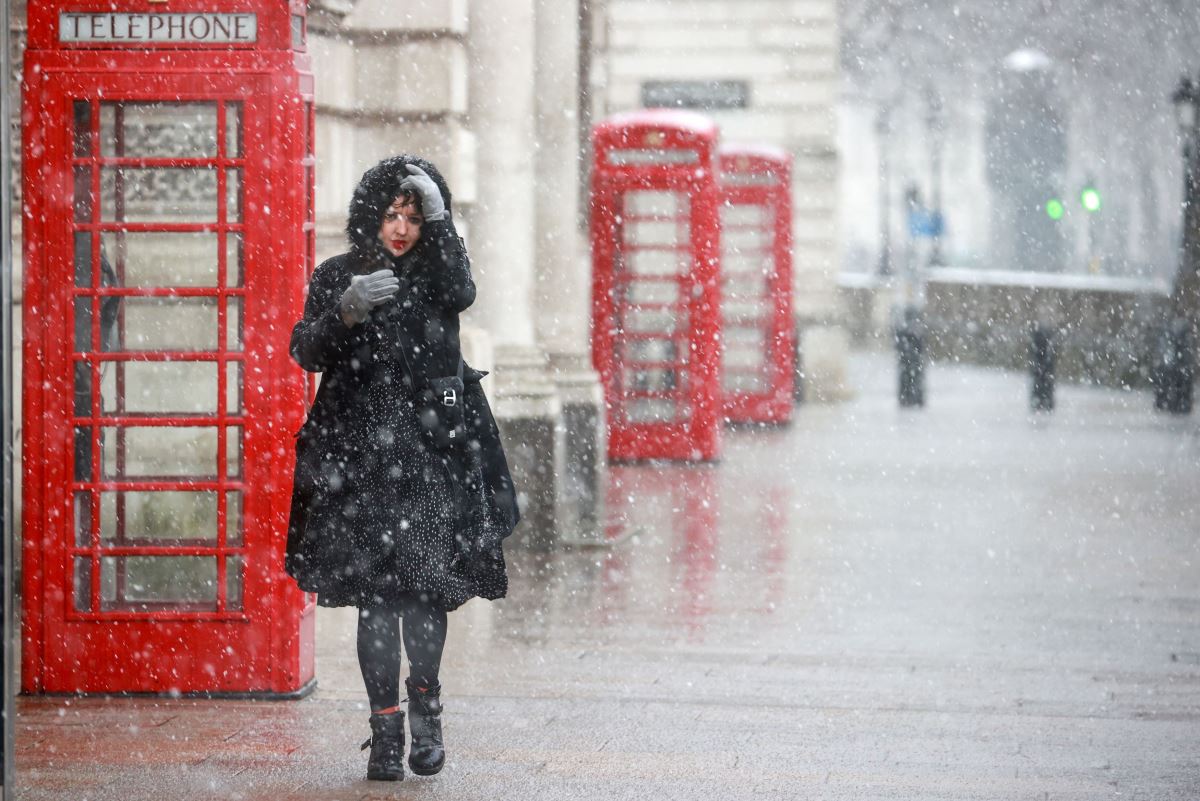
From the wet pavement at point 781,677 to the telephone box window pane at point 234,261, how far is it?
4.21ft

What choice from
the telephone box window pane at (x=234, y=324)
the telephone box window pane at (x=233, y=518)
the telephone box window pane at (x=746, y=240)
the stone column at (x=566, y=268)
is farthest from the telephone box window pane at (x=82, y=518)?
the telephone box window pane at (x=746, y=240)

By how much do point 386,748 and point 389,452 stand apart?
30.5 inches

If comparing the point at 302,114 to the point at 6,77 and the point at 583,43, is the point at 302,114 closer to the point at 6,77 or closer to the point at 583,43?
the point at 6,77

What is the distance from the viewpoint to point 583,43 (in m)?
13.1

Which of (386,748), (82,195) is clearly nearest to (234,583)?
(386,748)

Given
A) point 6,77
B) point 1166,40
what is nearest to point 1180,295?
point 1166,40

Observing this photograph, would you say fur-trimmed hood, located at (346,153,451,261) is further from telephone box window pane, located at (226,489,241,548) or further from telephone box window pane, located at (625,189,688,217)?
telephone box window pane, located at (625,189,688,217)

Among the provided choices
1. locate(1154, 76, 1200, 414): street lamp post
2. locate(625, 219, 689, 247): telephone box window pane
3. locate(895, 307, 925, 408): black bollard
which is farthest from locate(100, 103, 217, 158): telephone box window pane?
locate(895, 307, 925, 408): black bollard

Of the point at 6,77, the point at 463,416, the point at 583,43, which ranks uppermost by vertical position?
the point at 583,43

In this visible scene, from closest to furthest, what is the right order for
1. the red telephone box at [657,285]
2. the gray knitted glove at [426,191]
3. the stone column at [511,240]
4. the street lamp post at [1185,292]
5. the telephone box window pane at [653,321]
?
1. the gray knitted glove at [426,191]
2. the stone column at [511,240]
3. the red telephone box at [657,285]
4. the telephone box window pane at [653,321]
5. the street lamp post at [1185,292]

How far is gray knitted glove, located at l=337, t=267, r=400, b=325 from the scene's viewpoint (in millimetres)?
5379

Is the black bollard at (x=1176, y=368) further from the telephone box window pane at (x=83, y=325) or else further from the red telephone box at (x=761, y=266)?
the telephone box window pane at (x=83, y=325)

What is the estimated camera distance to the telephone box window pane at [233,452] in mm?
6469

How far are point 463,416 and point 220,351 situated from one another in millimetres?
1102
